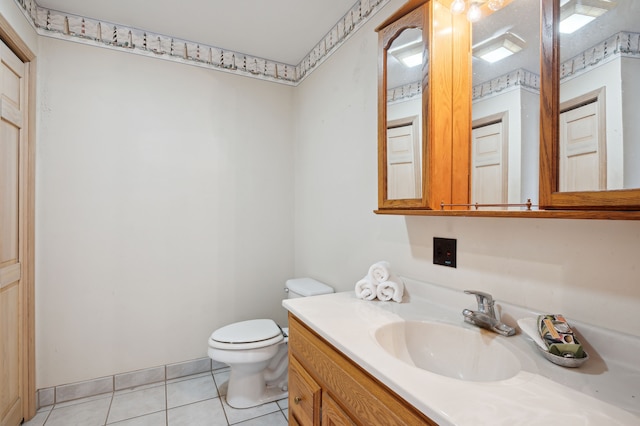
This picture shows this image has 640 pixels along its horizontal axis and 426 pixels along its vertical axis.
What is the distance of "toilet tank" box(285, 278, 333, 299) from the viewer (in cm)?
201

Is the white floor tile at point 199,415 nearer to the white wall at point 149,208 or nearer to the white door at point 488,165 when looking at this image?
the white wall at point 149,208

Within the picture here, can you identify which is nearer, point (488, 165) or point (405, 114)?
point (488, 165)

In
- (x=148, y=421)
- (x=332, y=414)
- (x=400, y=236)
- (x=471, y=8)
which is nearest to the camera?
(x=332, y=414)

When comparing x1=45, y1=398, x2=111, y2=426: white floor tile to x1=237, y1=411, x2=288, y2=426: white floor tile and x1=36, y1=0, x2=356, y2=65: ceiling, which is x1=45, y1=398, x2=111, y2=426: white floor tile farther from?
x1=36, y1=0, x2=356, y2=65: ceiling

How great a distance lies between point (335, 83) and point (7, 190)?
192 centimetres

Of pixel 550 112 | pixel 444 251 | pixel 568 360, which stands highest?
pixel 550 112

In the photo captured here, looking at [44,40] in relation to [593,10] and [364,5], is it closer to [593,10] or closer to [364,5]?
[364,5]

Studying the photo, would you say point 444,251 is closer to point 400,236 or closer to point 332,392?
point 400,236

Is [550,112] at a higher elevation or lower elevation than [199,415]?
higher

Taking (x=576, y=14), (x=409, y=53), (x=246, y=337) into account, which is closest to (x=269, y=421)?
(x=246, y=337)

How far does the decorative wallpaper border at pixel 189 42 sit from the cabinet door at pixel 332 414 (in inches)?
72.1

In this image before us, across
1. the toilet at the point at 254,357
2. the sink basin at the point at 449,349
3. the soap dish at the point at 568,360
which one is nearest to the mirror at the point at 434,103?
the sink basin at the point at 449,349

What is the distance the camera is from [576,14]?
79cm

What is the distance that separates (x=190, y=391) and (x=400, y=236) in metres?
1.74
